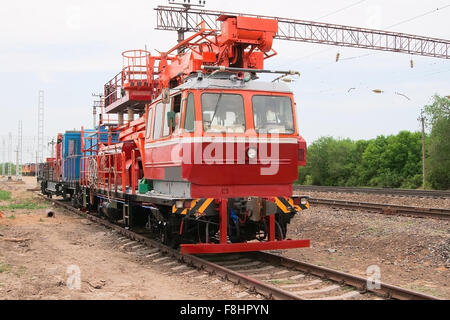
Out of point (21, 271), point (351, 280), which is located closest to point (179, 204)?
point (21, 271)

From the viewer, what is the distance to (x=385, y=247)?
11273 mm

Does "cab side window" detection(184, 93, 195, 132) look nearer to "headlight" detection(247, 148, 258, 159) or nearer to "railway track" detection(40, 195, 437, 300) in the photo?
"headlight" detection(247, 148, 258, 159)

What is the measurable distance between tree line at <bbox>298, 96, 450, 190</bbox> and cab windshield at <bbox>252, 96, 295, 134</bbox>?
32.0 meters

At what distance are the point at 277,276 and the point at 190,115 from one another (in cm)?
324

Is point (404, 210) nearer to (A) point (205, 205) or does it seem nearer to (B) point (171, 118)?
(A) point (205, 205)

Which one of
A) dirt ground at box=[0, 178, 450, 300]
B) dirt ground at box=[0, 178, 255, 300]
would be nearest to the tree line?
dirt ground at box=[0, 178, 450, 300]

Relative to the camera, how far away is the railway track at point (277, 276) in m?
6.79

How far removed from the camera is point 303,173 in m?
53.5

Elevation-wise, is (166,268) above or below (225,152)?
below

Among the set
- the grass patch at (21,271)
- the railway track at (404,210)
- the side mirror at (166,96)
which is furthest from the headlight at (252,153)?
the railway track at (404,210)
